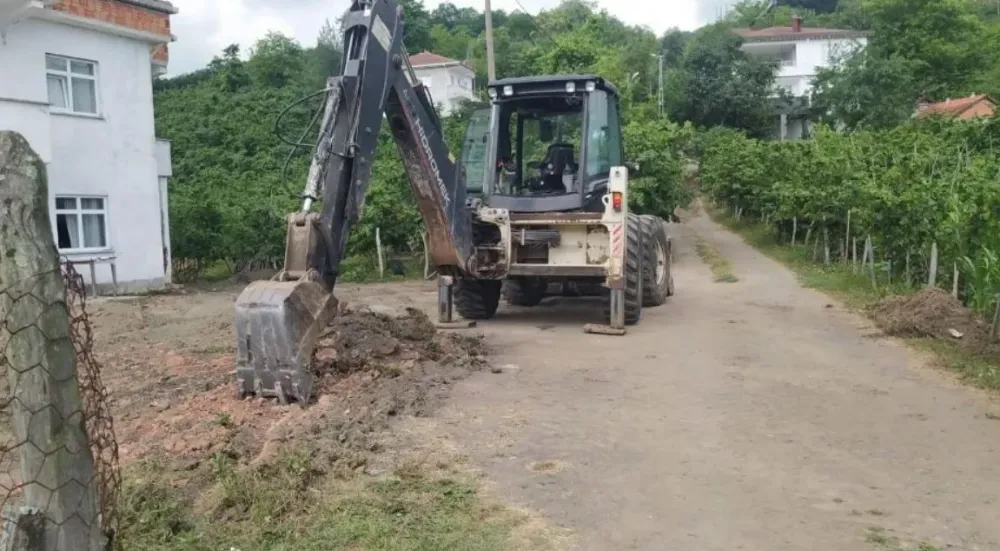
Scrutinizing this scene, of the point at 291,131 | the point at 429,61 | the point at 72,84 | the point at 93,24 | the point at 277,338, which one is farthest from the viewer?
the point at 429,61

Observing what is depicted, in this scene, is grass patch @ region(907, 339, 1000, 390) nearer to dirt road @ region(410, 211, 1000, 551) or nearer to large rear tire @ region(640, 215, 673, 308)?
dirt road @ region(410, 211, 1000, 551)

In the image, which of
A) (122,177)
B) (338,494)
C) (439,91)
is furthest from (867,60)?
(338,494)

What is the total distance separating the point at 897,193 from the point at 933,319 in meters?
3.15

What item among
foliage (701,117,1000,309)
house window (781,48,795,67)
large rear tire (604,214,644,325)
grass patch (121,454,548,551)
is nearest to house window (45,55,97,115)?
large rear tire (604,214,644,325)

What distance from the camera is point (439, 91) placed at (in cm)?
5106

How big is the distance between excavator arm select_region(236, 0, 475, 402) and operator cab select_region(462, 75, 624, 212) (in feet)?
5.15

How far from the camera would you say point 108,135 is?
17.2m

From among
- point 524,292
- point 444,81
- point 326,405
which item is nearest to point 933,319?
point 524,292

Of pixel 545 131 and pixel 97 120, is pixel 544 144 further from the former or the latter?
pixel 97 120

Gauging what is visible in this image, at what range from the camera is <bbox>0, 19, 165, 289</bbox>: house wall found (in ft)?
50.4

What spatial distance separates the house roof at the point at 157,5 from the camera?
17688mm

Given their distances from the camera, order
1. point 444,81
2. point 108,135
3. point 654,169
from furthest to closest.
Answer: point 444,81 → point 654,169 → point 108,135

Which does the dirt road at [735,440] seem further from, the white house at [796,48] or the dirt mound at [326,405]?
the white house at [796,48]

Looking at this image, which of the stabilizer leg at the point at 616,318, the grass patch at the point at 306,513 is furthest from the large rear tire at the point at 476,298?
the grass patch at the point at 306,513
